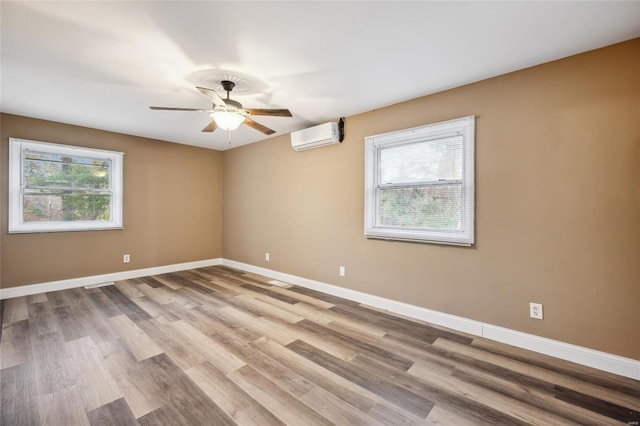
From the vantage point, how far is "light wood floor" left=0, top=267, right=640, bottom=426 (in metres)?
1.63

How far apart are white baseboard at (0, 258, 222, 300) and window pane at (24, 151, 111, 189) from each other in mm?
1371

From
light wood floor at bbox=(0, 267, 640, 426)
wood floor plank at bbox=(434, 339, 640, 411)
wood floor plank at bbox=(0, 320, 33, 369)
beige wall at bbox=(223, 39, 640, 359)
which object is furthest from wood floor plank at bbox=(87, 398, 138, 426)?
beige wall at bbox=(223, 39, 640, 359)

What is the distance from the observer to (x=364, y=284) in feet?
11.5

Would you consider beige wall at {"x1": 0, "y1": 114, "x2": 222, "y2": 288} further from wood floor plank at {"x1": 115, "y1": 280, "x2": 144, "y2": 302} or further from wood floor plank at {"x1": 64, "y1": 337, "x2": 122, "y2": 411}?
wood floor plank at {"x1": 64, "y1": 337, "x2": 122, "y2": 411}

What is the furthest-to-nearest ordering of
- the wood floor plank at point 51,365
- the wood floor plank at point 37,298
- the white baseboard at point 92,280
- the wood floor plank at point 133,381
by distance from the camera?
the white baseboard at point 92,280
the wood floor plank at point 37,298
the wood floor plank at point 51,365
the wood floor plank at point 133,381

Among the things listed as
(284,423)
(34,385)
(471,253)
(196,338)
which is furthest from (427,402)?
(34,385)

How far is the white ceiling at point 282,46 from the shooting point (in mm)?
1733

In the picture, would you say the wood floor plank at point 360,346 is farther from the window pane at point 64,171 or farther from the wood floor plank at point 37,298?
the window pane at point 64,171

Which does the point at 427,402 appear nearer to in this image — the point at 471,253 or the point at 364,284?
the point at 471,253

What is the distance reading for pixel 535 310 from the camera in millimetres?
2344

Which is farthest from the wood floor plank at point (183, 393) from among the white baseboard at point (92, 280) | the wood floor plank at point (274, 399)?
the white baseboard at point (92, 280)

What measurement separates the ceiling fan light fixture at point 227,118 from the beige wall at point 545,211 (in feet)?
5.21

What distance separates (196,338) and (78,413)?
98 cm

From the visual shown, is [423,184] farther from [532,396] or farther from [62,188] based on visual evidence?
[62,188]
